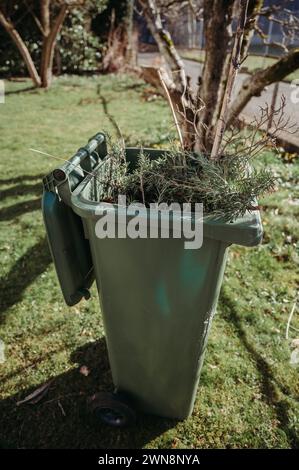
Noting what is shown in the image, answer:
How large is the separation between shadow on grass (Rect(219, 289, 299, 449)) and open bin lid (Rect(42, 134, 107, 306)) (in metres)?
1.34

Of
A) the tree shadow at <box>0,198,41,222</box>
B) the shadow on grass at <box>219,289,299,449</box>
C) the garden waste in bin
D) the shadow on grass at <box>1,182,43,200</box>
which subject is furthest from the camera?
the shadow on grass at <box>1,182,43,200</box>

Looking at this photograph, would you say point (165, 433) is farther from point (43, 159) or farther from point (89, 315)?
point (43, 159)

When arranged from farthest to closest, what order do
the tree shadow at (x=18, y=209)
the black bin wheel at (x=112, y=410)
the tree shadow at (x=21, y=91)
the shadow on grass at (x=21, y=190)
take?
1. the tree shadow at (x=21, y=91)
2. the shadow on grass at (x=21, y=190)
3. the tree shadow at (x=18, y=209)
4. the black bin wheel at (x=112, y=410)

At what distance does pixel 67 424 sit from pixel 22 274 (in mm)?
1484

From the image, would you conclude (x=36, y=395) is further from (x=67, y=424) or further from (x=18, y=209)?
(x=18, y=209)

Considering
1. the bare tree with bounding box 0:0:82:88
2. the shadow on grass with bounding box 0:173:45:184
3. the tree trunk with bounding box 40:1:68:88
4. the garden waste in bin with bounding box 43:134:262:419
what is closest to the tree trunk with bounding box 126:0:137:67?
the bare tree with bounding box 0:0:82:88

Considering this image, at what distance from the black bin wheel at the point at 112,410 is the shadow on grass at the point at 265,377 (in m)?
0.87

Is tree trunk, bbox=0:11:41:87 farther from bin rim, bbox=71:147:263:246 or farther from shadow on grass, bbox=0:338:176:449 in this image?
bin rim, bbox=71:147:263:246

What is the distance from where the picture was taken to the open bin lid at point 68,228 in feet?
4.83

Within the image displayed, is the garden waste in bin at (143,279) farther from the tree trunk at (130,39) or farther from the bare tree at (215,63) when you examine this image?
the tree trunk at (130,39)

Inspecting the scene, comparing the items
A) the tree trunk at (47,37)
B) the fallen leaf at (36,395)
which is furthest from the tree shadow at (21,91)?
the fallen leaf at (36,395)

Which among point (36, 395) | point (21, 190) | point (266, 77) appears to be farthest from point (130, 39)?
point (36, 395)

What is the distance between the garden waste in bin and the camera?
1.39 metres

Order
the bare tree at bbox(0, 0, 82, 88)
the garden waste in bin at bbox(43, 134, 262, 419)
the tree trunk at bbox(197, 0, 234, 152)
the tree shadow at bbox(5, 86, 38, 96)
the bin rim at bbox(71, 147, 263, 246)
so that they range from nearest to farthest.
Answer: the bin rim at bbox(71, 147, 263, 246) < the garden waste in bin at bbox(43, 134, 262, 419) < the tree trunk at bbox(197, 0, 234, 152) < the bare tree at bbox(0, 0, 82, 88) < the tree shadow at bbox(5, 86, 38, 96)
